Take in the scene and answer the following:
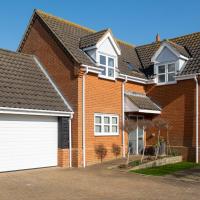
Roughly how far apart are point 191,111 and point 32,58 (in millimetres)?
9949

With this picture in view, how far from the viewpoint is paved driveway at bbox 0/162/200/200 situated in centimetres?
1123

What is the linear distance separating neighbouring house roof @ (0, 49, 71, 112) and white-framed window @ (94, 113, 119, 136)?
2.06m

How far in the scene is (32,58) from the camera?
21500mm

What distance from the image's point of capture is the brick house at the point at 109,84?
19.0 meters

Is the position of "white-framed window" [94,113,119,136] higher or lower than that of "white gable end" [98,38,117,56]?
lower

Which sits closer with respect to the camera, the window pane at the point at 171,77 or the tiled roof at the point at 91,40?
the tiled roof at the point at 91,40

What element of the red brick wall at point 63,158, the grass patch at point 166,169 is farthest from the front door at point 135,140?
the red brick wall at point 63,158

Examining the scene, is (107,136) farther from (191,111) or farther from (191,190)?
(191,190)

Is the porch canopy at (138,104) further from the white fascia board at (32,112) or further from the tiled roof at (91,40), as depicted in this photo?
the white fascia board at (32,112)

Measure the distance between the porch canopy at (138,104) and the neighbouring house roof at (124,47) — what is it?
143 centimetres

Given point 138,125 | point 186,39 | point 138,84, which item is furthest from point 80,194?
point 186,39

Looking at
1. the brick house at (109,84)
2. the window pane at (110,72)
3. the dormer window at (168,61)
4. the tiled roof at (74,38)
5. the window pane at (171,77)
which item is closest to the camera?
the brick house at (109,84)

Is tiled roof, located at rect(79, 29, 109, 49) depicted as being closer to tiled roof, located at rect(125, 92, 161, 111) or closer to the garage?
the garage

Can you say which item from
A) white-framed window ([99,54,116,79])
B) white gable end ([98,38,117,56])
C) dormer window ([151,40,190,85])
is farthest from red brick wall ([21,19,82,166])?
dormer window ([151,40,190,85])
